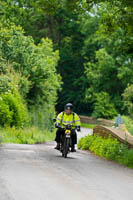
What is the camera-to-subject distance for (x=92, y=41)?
6319 centimetres

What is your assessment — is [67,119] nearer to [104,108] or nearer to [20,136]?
[20,136]

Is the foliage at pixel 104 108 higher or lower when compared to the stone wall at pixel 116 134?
higher

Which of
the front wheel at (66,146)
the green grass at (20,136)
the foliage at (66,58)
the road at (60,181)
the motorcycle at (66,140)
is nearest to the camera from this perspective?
the road at (60,181)

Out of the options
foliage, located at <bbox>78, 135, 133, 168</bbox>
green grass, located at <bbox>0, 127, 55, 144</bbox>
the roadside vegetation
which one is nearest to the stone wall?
foliage, located at <bbox>78, 135, 133, 168</bbox>

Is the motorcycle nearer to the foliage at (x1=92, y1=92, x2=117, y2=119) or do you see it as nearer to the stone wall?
the stone wall

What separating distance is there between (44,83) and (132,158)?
20.8 metres

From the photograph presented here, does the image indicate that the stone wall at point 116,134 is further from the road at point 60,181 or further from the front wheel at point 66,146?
the road at point 60,181

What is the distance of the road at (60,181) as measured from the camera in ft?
27.5

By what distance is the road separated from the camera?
8375 mm

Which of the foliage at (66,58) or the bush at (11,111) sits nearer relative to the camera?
the bush at (11,111)

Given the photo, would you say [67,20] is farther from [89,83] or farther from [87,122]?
[87,122]

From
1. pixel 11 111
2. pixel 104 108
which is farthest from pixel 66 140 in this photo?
pixel 104 108

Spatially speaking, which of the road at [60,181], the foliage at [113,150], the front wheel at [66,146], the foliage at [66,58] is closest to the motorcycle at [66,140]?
the front wheel at [66,146]

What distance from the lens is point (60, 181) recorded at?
9.80 m
